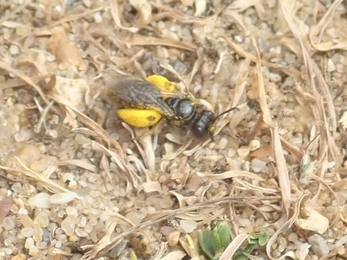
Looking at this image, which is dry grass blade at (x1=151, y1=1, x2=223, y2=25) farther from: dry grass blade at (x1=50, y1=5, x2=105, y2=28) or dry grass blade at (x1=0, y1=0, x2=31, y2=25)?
dry grass blade at (x1=0, y1=0, x2=31, y2=25)

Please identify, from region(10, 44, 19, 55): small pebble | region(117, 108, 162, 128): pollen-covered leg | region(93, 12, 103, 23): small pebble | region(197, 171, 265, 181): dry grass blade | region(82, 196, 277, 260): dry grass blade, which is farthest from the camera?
region(93, 12, 103, 23): small pebble

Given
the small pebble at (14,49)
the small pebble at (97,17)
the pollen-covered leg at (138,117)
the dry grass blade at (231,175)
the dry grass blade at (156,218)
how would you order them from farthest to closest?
the small pebble at (97,17) → the small pebble at (14,49) → the pollen-covered leg at (138,117) → the dry grass blade at (231,175) → the dry grass blade at (156,218)

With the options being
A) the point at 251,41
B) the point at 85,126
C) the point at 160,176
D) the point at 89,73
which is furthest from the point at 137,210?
the point at 251,41

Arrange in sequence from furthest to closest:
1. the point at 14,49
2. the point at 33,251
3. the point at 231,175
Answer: the point at 14,49 < the point at 231,175 < the point at 33,251

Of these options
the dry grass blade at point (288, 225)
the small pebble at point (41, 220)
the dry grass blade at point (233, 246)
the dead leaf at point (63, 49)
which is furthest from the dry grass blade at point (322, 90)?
the small pebble at point (41, 220)

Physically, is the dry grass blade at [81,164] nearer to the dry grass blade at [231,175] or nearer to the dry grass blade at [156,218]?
the dry grass blade at [156,218]

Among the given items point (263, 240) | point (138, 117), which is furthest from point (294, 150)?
point (138, 117)

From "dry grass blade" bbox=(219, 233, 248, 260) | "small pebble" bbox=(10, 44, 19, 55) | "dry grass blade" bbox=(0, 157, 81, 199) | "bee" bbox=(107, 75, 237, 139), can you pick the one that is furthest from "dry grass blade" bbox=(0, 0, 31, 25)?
"dry grass blade" bbox=(219, 233, 248, 260)

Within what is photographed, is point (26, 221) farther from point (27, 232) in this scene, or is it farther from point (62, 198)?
point (62, 198)
